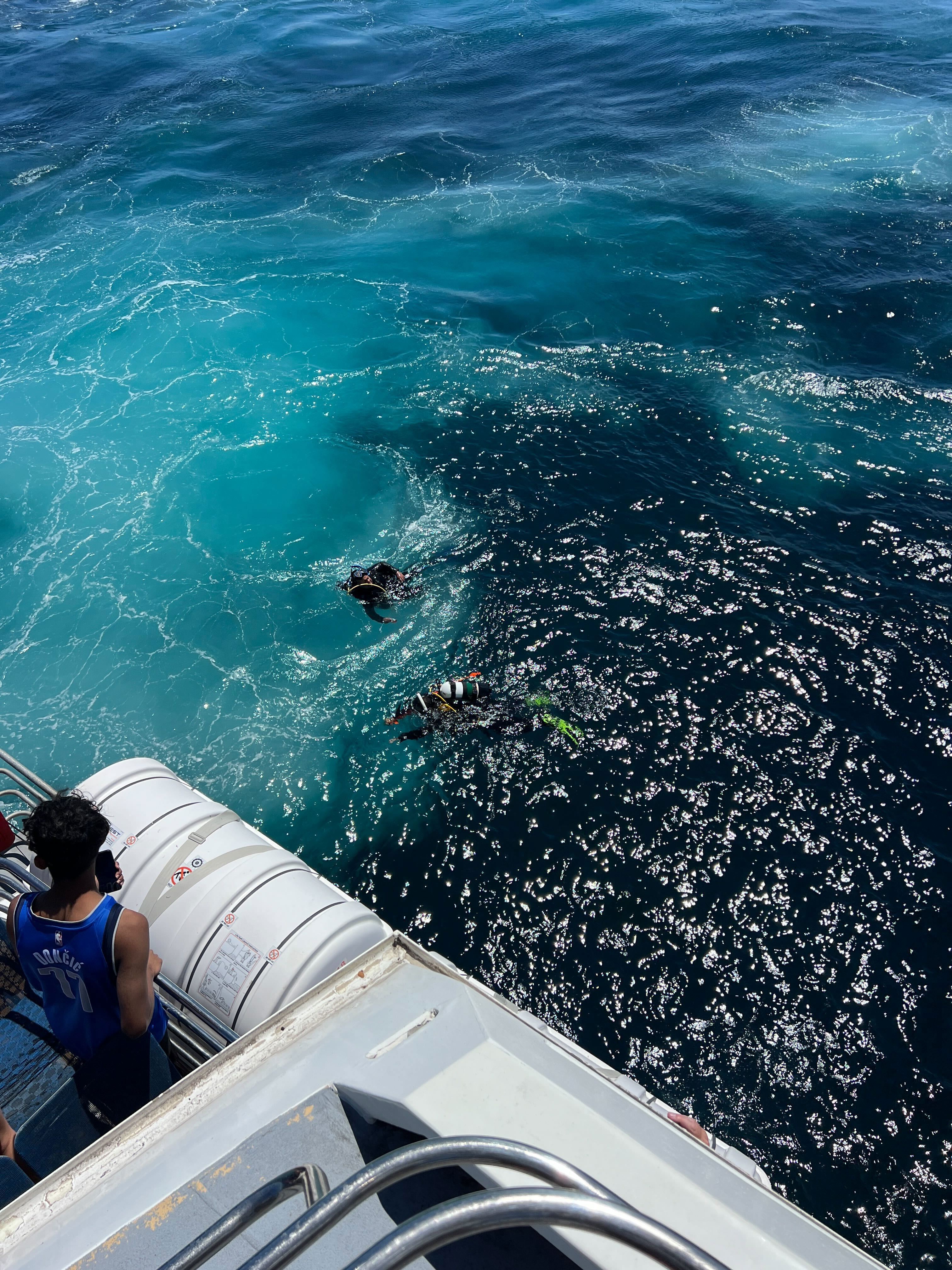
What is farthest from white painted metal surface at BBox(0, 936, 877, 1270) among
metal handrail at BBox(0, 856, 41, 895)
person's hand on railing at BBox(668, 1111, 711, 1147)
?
metal handrail at BBox(0, 856, 41, 895)

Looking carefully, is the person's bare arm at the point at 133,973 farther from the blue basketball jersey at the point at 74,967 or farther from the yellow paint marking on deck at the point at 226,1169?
the yellow paint marking on deck at the point at 226,1169

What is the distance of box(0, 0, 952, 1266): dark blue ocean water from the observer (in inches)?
530

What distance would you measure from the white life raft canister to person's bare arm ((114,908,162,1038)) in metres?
3.68

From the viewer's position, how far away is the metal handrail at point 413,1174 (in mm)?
2936

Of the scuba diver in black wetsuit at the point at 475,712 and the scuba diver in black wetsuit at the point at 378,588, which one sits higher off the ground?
the scuba diver in black wetsuit at the point at 378,588

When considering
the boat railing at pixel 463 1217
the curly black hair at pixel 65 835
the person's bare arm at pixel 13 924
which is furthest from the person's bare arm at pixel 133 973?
the boat railing at pixel 463 1217

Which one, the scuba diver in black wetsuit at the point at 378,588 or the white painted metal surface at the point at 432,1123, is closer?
the white painted metal surface at the point at 432,1123

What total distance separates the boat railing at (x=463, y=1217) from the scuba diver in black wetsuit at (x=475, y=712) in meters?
13.3

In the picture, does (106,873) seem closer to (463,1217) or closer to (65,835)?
(65,835)

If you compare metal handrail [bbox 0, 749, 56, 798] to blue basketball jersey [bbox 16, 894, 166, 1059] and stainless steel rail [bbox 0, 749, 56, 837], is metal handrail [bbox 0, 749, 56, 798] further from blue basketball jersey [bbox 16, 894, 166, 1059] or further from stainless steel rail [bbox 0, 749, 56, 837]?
blue basketball jersey [bbox 16, 894, 166, 1059]

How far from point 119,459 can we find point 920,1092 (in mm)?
26163

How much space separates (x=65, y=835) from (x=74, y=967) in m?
1.07

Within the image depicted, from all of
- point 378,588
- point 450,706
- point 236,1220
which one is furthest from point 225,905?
point 378,588

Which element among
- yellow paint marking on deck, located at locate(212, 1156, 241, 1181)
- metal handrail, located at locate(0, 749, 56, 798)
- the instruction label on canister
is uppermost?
yellow paint marking on deck, located at locate(212, 1156, 241, 1181)
